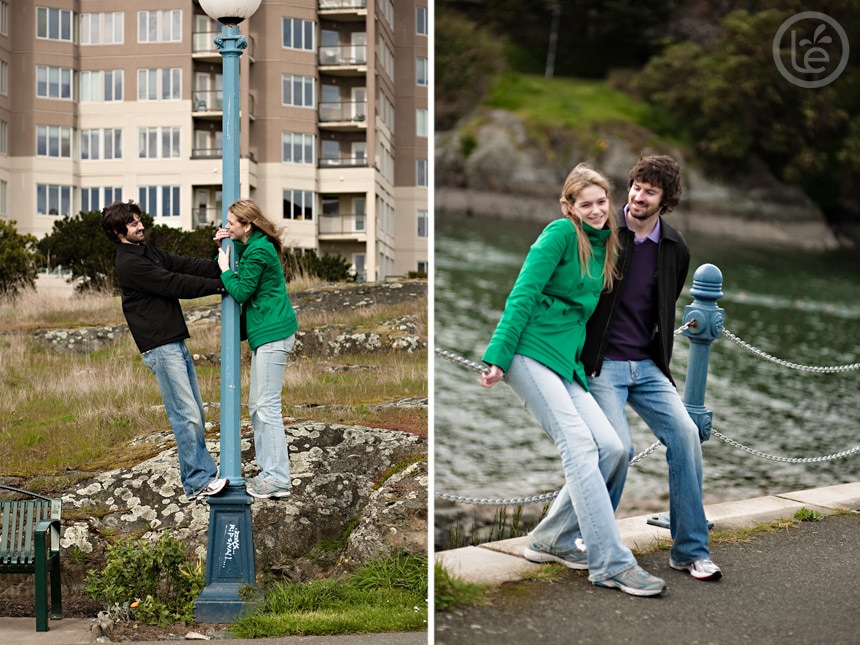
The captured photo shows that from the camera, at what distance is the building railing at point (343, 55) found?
580 centimetres

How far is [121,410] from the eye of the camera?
566 centimetres

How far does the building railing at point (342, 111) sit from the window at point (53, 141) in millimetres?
1309

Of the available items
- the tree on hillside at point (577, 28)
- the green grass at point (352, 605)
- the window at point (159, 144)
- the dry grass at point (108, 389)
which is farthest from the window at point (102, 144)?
the tree on hillside at point (577, 28)

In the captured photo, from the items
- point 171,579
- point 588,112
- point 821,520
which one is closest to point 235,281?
point 171,579

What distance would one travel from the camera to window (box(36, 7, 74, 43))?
5.78m

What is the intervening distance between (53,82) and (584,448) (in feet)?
12.9

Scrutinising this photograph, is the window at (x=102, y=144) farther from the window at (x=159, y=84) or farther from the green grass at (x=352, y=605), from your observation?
the green grass at (x=352, y=605)

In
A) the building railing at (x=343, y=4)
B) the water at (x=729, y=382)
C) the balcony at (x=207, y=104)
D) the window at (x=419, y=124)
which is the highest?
the building railing at (x=343, y=4)

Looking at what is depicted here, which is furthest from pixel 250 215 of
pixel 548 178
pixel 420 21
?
pixel 548 178

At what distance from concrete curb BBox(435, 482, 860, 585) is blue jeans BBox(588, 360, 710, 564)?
36cm

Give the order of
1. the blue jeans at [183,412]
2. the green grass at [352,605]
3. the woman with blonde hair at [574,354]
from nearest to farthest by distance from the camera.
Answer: the woman with blonde hair at [574,354] → the green grass at [352,605] → the blue jeans at [183,412]

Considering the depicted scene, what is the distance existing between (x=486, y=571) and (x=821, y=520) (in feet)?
6.07

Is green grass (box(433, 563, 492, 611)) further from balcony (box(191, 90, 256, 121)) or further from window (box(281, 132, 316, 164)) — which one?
balcony (box(191, 90, 256, 121))

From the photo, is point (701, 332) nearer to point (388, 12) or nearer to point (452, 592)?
point (452, 592)
